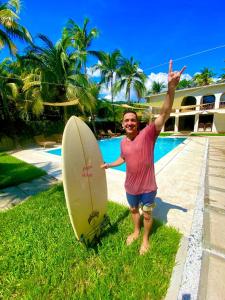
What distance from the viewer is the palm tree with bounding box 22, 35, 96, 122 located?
12.2 metres

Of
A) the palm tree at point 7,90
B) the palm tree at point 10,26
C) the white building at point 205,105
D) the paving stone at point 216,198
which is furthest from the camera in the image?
the white building at point 205,105

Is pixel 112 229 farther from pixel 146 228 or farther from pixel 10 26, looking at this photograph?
pixel 10 26

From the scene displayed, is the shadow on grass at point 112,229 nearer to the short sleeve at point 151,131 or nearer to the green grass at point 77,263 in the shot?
the green grass at point 77,263

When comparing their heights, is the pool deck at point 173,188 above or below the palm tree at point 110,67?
below

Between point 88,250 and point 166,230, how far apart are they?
4.26 feet

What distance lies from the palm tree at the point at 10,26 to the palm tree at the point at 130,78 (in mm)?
14632

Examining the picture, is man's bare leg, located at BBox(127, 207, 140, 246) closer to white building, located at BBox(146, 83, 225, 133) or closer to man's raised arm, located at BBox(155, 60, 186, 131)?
man's raised arm, located at BBox(155, 60, 186, 131)

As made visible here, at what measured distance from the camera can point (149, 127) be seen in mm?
2014

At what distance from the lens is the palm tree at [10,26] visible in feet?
22.4

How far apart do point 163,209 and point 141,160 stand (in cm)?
195

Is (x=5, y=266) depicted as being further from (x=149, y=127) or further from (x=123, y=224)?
(x=149, y=127)

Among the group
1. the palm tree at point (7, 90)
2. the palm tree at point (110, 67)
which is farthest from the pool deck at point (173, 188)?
the palm tree at point (110, 67)

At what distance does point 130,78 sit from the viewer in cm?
2177

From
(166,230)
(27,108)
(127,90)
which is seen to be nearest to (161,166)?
(166,230)
